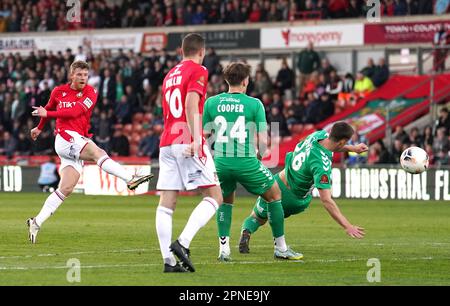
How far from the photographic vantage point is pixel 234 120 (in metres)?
13.3

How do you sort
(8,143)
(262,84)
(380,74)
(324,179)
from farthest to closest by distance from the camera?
(8,143) < (262,84) < (380,74) < (324,179)

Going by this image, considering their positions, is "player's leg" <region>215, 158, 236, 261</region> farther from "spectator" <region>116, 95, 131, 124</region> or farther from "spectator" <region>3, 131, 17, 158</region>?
"spectator" <region>3, 131, 17, 158</region>

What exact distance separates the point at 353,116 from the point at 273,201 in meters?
22.3

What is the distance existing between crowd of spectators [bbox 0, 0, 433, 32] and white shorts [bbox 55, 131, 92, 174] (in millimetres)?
22512

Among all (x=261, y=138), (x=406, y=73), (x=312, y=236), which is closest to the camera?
(x=261, y=138)

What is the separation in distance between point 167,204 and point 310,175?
3.04 meters

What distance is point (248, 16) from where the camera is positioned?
41250 millimetres

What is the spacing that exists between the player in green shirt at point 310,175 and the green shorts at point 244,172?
Answer: 2.22 feet

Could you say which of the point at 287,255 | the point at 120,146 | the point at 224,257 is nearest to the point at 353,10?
the point at 120,146

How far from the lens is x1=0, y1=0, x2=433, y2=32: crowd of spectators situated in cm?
3900

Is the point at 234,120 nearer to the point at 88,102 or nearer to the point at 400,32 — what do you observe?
the point at 88,102

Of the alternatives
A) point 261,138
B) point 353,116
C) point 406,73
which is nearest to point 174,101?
point 261,138

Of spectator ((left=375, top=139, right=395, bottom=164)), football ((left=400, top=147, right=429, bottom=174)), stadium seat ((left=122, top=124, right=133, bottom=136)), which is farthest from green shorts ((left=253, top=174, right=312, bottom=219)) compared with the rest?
stadium seat ((left=122, top=124, right=133, bottom=136))
